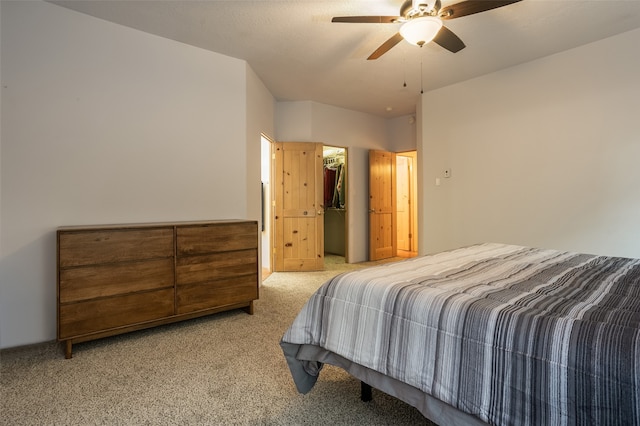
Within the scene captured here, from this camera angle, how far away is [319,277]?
4.29 meters

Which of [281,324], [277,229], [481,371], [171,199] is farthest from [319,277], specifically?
[481,371]

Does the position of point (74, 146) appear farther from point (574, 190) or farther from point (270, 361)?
point (574, 190)

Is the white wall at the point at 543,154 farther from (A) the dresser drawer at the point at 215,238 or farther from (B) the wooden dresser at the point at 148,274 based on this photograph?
(B) the wooden dresser at the point at 148,274

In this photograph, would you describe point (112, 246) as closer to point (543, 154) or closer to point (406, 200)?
point (543, 154)

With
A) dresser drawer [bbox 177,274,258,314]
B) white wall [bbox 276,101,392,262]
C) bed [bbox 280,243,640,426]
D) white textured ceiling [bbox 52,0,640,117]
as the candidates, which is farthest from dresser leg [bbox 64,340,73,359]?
white wall [bbox 276,101,392,262]

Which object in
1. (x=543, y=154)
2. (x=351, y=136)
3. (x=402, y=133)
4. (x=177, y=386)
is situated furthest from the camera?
(x=402, y=133)

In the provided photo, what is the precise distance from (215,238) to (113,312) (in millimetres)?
897

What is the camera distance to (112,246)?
7.29 ft

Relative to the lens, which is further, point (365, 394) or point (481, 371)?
point (365, 394)

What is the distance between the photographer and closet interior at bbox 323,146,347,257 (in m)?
5.82

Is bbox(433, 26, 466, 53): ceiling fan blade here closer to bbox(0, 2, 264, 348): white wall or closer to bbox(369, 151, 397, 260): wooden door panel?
bbox(0, 2, 264, 348): white wall

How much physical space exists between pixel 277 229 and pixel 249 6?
2886 millimetres

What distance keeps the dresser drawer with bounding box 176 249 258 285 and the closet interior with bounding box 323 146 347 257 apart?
3076 millimetres

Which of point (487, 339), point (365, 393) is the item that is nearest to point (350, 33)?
point (487, 339)
